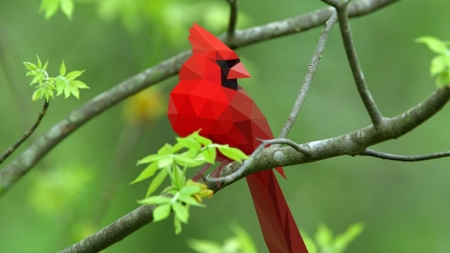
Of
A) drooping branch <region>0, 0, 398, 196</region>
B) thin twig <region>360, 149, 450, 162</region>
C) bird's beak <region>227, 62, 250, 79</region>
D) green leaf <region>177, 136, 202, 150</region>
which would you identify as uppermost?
drooping branch <region>0, 0, 398, 196</region>

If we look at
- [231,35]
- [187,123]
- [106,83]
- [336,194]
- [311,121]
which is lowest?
[187,123]

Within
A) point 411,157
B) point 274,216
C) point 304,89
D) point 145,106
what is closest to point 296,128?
point 145,106

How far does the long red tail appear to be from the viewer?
3.86 ft

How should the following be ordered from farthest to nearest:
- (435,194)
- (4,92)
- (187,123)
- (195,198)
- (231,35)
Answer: (435,194) → (4,92) → (231,35) → (187,123) → (195,198)

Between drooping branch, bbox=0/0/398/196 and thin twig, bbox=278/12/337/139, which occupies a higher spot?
drooping branch, bbox=0/0/398/196

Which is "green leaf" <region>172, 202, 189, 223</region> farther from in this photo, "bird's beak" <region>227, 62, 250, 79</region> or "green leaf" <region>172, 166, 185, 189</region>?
"bird's beak" <region>227, 62, 250, 79</region>

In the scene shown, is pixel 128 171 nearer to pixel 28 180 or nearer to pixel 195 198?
pixel 28 180

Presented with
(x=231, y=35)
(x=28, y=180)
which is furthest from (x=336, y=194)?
(x=231, y=35)

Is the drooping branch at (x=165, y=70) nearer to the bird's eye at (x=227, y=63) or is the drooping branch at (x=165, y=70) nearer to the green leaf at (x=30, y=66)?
the green leaf at (x=30, y=66)

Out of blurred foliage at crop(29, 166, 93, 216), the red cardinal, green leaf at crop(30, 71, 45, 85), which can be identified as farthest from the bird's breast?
blurred foliage at crop(29, 166, 93, 216)

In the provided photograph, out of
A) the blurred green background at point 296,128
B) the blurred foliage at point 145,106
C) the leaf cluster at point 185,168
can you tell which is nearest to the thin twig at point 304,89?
the leaf cluster at point 185,168

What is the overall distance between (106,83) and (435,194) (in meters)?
3.49

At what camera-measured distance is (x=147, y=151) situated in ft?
17.1

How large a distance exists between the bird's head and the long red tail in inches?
9.6
